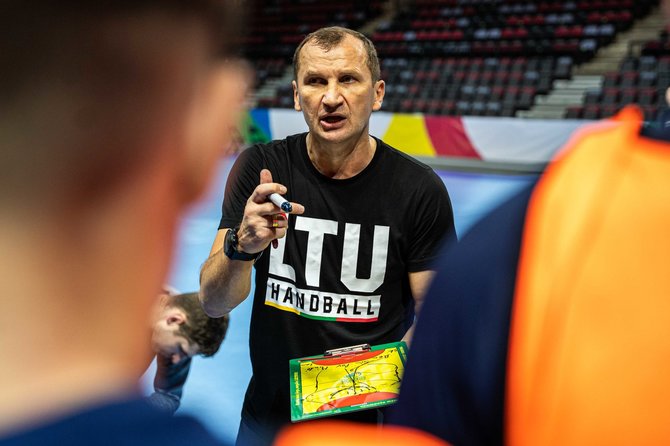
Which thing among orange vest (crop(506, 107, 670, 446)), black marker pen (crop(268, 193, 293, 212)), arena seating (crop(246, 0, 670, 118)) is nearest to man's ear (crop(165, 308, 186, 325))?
black marker pen (crop(268, 193, 293, 212))

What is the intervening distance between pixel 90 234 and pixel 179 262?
0.33 feet

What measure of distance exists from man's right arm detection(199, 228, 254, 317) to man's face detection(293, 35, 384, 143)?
0.41m

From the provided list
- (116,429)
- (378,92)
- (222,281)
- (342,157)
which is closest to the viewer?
(116,429)

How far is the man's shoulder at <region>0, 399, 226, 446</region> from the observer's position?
41 cm

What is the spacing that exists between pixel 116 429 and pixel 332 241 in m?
1.49

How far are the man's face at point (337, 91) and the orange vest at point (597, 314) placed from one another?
1.34m

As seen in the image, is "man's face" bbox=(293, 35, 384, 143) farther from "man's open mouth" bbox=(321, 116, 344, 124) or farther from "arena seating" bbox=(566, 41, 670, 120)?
"arena seating" bbox=(566, 41, 670, 120)

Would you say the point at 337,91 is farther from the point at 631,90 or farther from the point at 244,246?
the point at 631,90

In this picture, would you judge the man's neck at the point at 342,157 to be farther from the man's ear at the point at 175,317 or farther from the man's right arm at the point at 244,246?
the man's ear at the point at 175,317

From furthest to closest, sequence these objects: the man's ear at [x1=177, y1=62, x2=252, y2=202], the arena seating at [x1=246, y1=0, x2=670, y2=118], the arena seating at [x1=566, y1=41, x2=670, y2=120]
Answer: the arena seating at [x1=246, y1=0, x2=670, y2=118], the arena seating at [x1=566, y1=41, x2=670, y2=120], the man's ear at [x1=177, y1=62, x2=252, y2=202]

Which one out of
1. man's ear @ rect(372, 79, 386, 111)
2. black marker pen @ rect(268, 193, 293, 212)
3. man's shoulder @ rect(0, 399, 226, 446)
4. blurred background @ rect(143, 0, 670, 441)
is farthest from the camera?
blurred background @ rect(143, 0, 670, 441)

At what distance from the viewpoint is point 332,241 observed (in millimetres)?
1902

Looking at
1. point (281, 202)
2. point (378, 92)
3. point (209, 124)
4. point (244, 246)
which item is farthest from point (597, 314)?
point (378, 92)

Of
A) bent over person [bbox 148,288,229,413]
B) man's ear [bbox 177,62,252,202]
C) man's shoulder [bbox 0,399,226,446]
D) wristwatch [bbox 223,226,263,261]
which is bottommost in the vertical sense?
bent over person [bbox 148,288,229,413]
